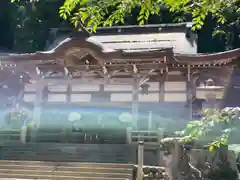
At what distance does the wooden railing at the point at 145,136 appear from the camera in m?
11.8

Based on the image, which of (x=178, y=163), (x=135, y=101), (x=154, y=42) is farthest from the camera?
(x=154, y=42)

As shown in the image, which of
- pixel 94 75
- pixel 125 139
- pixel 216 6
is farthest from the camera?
pixel 94 75

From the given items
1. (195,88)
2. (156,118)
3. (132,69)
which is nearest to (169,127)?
(156,118)

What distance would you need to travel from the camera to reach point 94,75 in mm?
14852

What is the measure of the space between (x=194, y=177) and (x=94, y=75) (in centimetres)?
726

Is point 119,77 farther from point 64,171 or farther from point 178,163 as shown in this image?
point 178,163

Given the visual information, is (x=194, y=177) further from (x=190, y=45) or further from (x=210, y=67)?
(x=190, y=45)

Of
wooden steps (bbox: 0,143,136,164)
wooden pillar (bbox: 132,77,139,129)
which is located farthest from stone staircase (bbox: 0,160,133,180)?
wooden pillar (bbox: 132,77,139,129)

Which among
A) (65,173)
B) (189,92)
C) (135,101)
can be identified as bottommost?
(65,173)

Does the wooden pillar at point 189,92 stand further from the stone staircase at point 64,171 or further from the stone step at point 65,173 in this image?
the stone step at point 65,173

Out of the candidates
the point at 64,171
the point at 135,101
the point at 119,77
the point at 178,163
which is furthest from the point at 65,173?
the point at 119,77

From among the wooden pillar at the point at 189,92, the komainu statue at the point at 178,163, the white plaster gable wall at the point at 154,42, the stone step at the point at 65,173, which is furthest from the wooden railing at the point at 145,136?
the white plaster gable wall at the point at 154,42

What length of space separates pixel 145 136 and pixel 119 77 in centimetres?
362

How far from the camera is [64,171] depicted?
992 centimetres
